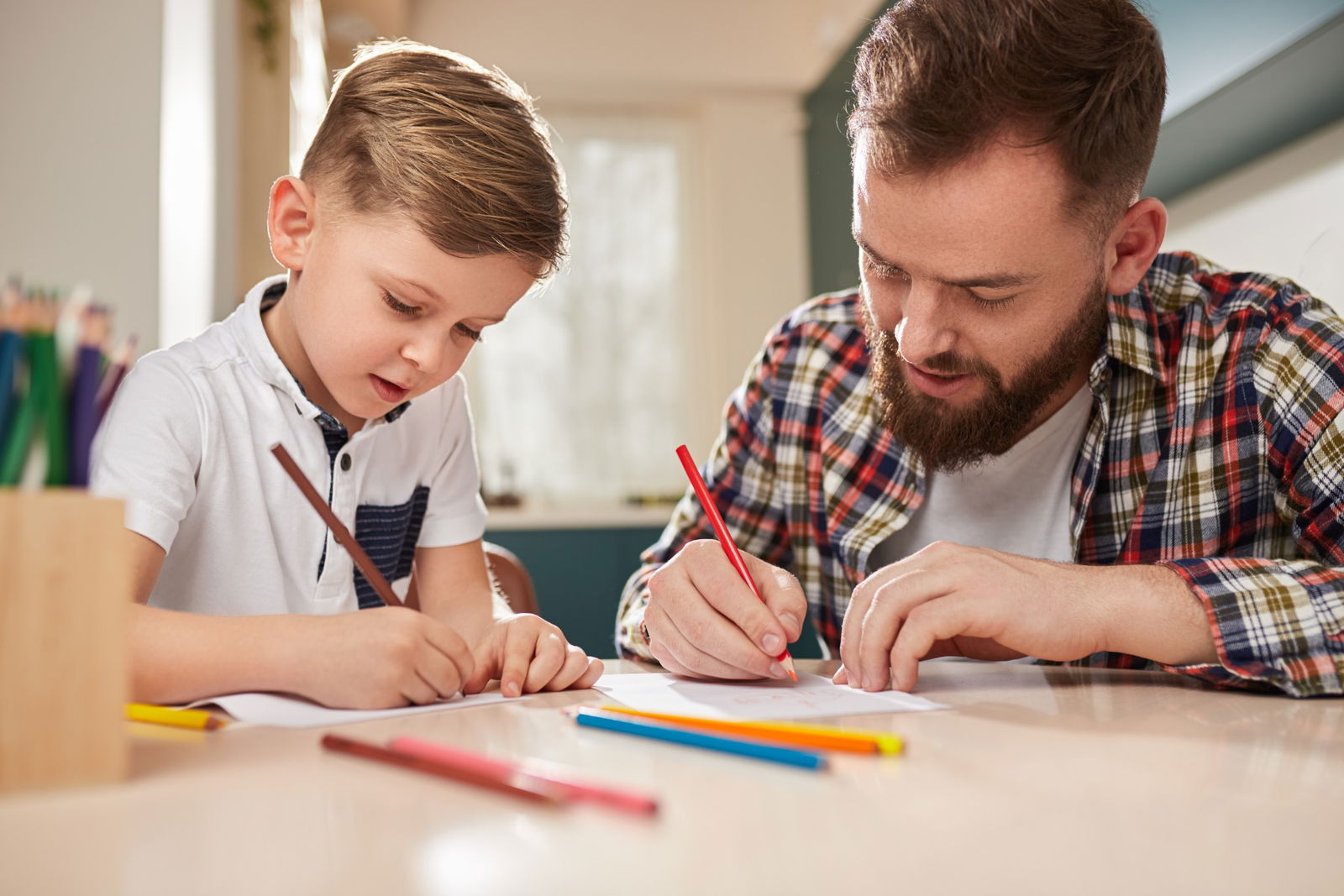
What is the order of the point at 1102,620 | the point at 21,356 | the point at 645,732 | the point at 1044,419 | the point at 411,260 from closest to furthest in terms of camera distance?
the point at 21,356
the point at 645,732
the point at 1102,620
the point at 411,260
the point at 1044,419

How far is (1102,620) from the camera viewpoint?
32.2 inches

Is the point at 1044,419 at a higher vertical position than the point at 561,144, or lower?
lower

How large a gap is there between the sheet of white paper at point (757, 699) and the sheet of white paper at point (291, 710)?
0.45 feet

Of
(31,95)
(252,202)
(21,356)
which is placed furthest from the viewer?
(252,202)

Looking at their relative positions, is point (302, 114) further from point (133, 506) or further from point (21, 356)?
point (21, 356)

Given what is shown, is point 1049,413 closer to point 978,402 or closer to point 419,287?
point 978,402

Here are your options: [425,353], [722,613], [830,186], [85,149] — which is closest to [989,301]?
[722,613]

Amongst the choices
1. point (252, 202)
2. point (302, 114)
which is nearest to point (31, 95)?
point (252, 202)

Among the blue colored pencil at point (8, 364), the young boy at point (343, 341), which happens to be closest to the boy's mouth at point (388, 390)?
the young boy at point (343, 341)

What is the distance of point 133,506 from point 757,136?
4.04 m

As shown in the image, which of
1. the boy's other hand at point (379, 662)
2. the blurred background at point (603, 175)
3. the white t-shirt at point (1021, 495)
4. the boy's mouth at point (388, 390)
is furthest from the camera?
the blurred background at point (603, 175)

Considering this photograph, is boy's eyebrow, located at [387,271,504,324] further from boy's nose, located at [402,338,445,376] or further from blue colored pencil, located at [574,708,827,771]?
blue colored pencil, located at [574,708,827,771]

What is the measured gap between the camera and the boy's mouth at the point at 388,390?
40.9 inches

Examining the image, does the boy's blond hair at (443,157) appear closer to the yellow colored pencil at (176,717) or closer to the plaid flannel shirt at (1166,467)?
the plaid flannel shirt at (1166,467)
